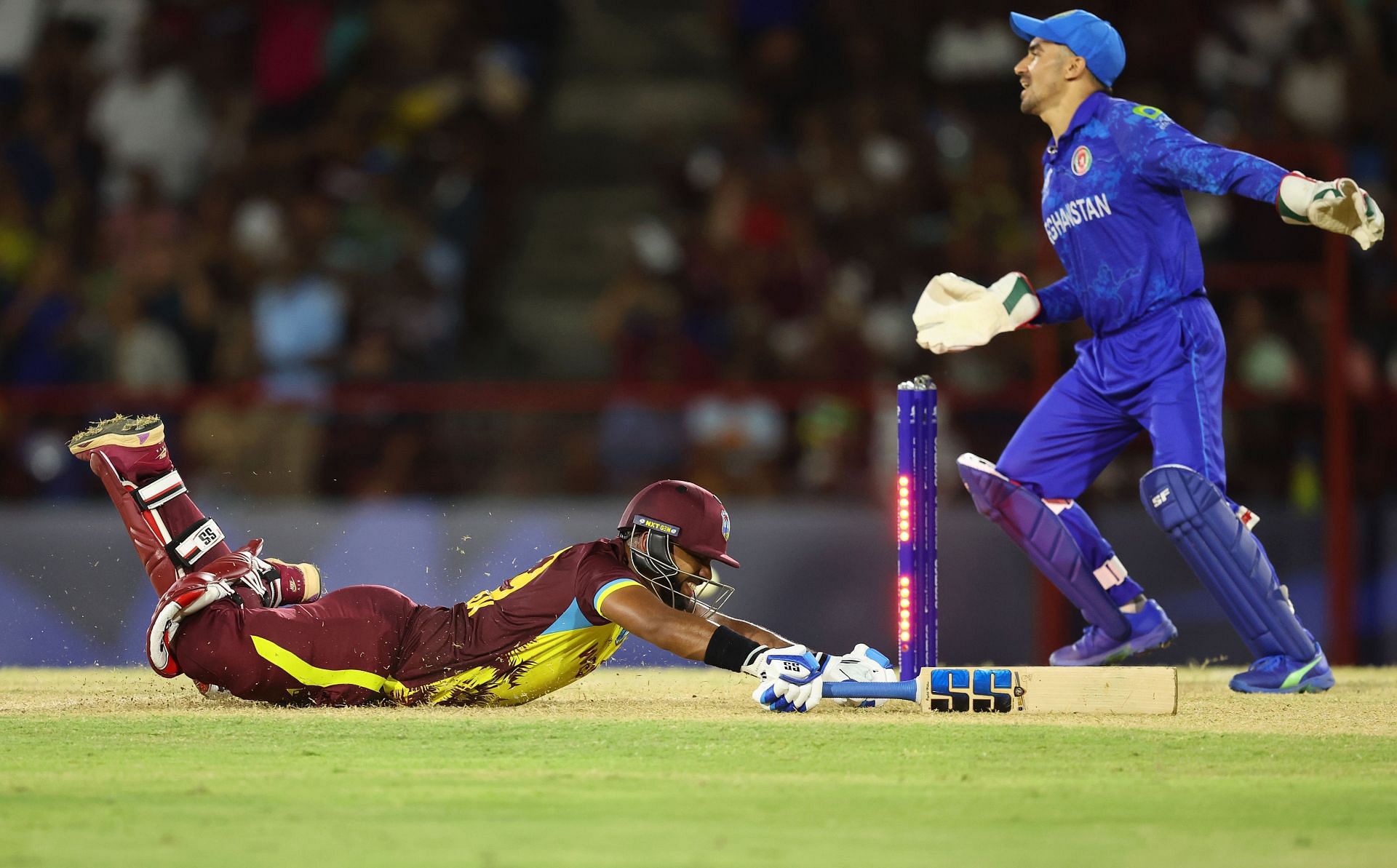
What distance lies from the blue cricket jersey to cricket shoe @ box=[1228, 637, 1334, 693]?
1251mm

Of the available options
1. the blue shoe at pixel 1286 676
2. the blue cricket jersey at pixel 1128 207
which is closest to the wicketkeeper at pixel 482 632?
the blue shoe at pixel 1286 676

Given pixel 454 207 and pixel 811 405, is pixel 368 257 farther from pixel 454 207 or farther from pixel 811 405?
pixel 811 405

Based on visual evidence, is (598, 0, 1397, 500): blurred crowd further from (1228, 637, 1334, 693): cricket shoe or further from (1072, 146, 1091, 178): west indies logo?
(1228, 637, 1334, 693): cricket shoe

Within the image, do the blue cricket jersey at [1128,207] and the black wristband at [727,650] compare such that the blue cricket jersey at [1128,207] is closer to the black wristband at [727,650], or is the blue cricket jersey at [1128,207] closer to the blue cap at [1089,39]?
the blue cap at [1089,39]

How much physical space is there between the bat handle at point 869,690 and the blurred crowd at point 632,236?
360 centimetres

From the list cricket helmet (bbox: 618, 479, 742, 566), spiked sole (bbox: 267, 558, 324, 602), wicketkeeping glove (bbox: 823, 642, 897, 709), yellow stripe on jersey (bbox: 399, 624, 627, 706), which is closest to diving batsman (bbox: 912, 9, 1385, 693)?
wicketkeeping glove (bbox: 823, 642, 897, 709)

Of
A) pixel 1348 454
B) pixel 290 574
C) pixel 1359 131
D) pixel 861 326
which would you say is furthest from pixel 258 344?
pixel 1359 131

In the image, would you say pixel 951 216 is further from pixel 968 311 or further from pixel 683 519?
pixel 683 519

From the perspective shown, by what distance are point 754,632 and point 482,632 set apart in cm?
91

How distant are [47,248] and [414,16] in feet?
11.6

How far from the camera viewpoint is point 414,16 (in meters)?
14.3

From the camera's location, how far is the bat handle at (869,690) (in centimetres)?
576

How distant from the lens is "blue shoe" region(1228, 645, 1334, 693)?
6.28 m

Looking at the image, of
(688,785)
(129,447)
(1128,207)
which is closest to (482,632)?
(129,447)
